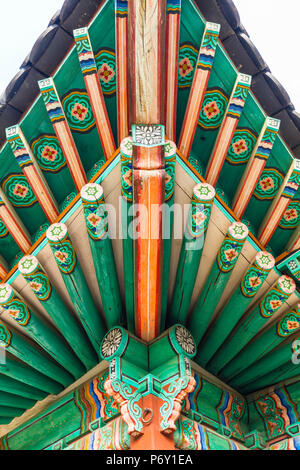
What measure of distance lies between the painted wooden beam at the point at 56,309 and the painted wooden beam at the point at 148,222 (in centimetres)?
60

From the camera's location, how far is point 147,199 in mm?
3828

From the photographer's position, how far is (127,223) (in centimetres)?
403

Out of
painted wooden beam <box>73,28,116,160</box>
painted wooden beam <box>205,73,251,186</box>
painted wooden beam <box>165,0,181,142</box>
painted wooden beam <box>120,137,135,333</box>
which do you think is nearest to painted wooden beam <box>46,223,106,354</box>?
painted wooden beam <box>120,137,135,333</box>

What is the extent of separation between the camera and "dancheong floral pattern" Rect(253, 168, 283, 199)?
4.74 metres

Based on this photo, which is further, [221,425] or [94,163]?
[94,163]

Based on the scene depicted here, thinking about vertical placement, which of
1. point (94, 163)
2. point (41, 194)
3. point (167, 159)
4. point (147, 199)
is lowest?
point (147, 199)

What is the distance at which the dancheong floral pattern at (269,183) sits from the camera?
4738 mm

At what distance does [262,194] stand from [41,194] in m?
1.99

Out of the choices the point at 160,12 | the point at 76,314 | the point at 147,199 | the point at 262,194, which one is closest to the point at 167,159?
the point at 147,199

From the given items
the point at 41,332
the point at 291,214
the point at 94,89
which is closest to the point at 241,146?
the point at 291,214

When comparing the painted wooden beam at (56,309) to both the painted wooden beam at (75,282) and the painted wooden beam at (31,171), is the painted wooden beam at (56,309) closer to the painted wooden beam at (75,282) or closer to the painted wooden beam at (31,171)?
the painted wooden beam at (75,282)

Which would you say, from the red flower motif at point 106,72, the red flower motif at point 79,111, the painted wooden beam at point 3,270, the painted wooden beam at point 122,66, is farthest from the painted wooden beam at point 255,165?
the painted wooden beam at point 3,270

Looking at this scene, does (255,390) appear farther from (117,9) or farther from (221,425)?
(117,9)

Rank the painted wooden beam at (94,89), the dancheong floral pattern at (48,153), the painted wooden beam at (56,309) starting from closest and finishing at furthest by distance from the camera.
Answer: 1. the painted wooden beam at (94,89)
2. the painted wooden beam at (56,309)
3. the dancheong floral pattern at (48,153)
